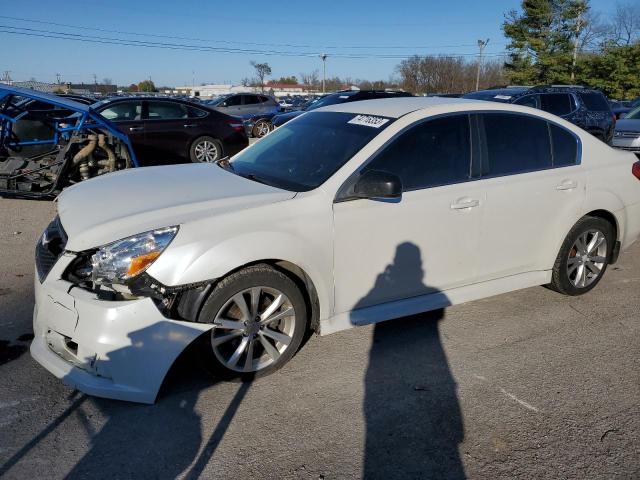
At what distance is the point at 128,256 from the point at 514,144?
3.02 m

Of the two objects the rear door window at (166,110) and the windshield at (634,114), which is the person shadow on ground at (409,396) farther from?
the windshield at (634,114)

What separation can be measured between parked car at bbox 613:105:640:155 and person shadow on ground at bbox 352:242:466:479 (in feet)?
32.4

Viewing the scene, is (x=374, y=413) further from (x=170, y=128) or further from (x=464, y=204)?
(x=170, y=128)

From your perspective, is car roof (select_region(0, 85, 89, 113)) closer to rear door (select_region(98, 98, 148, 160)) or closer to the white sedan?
rear door (select_region(98, 98, 148, 160))

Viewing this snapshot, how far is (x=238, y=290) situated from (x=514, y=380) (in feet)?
6.12

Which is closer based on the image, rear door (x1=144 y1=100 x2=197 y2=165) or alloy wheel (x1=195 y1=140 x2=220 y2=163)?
rear door (x1=144 y1=100 x2=197 y2=165)

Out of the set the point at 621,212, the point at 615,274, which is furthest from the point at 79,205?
the point at 615,274

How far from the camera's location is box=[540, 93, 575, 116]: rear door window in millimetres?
12352

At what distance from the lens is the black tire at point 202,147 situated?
1066 cm

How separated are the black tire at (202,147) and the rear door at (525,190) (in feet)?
24.9

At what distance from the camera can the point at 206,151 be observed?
10867mm

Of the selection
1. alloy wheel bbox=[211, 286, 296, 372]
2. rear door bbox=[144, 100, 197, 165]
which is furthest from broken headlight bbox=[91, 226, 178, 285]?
rear door bbox=[144, 100, 197, 165]

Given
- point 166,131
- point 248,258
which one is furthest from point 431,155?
point 166,131

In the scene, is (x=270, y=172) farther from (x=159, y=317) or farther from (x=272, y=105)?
(x=272, y=105)
